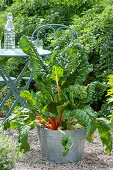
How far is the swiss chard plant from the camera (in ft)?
10.9

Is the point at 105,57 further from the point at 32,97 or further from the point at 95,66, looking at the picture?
the point at 32,97

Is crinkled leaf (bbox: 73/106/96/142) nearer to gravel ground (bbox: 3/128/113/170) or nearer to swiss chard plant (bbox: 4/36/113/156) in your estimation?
swiss chard plant (bbox: 4/36/113/156)

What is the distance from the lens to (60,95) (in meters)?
3.42

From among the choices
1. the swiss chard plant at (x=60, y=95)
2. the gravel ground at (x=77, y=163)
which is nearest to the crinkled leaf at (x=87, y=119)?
the swiss chard plant at (x=60, y=95)

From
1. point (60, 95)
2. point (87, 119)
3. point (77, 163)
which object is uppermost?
point (60, 95)

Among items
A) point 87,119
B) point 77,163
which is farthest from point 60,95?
point 77,163

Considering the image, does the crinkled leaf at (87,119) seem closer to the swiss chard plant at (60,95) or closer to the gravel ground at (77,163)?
the swiss chard plant at (60,95)

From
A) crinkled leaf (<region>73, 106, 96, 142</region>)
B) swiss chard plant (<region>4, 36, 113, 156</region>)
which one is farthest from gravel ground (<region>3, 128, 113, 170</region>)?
crinkled leaf (<region>73, 106, 96, 142</region>)

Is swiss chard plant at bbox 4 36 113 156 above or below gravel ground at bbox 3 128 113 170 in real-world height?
above

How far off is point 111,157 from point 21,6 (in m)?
4.76

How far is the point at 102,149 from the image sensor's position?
13.0 ft

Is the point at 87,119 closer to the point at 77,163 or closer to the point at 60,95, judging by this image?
the point at 60,95

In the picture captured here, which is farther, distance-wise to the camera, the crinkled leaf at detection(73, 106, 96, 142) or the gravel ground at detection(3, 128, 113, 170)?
the gravel ground at detection(3, 128, 113, 170)

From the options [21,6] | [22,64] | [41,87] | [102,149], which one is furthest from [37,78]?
[21,6]
